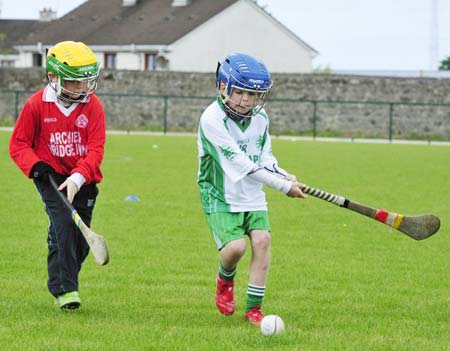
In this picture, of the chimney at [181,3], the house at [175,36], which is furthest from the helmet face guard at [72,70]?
the chimney at [181,3]

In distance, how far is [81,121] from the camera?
7766 mm

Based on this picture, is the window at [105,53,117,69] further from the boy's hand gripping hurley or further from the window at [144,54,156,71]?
the boy's hand gripping hurley

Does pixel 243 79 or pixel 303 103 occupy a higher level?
pixel 243 79

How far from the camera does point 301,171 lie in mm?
22562

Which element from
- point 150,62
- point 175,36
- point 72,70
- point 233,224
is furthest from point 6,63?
point 233,224

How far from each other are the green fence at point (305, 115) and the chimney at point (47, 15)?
3516 cm

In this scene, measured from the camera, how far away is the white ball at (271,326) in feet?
Answer: 22.7

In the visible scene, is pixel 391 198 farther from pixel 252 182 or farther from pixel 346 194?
pixel 252 182

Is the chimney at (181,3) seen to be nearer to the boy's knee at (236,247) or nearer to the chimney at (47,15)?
the chimney at (47,15)

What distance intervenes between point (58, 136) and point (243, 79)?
142 centimetres

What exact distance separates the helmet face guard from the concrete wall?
34.2m

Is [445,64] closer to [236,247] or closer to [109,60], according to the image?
[109,60]

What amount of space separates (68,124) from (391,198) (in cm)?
1022

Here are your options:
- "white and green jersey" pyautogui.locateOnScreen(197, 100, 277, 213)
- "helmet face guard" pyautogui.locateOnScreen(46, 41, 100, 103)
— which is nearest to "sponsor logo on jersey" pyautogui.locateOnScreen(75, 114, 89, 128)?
"helmet face guard" pyautogui.locateOnScreen(46, 41, 100, 103)
